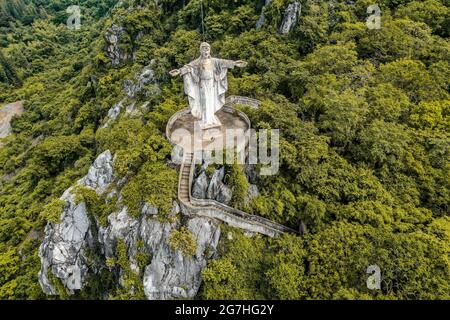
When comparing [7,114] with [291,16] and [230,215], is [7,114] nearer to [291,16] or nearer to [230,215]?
[291,16]

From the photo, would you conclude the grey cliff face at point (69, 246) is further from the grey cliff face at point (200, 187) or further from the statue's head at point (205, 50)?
the statue's head at point (205, 50)

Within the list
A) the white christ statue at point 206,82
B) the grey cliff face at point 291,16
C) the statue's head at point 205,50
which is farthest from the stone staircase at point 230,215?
the grey cliff face at point 291,16

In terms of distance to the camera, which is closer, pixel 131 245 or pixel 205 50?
pixel 131 245

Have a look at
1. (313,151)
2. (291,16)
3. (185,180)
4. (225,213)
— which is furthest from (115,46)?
(225,213)

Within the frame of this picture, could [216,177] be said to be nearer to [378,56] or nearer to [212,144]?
[212,144]

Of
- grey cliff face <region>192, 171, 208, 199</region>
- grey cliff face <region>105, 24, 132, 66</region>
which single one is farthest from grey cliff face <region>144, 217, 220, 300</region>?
grey cliff face <region>105, 24, 132, 66</region>

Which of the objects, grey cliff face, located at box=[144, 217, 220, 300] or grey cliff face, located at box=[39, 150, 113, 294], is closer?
grey cliff face, located at box=[144, 217, 220, 300]

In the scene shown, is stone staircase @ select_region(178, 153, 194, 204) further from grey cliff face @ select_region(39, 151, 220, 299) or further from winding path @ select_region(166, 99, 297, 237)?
grey cliff face @ select_region(39, 151, 220, 299)
